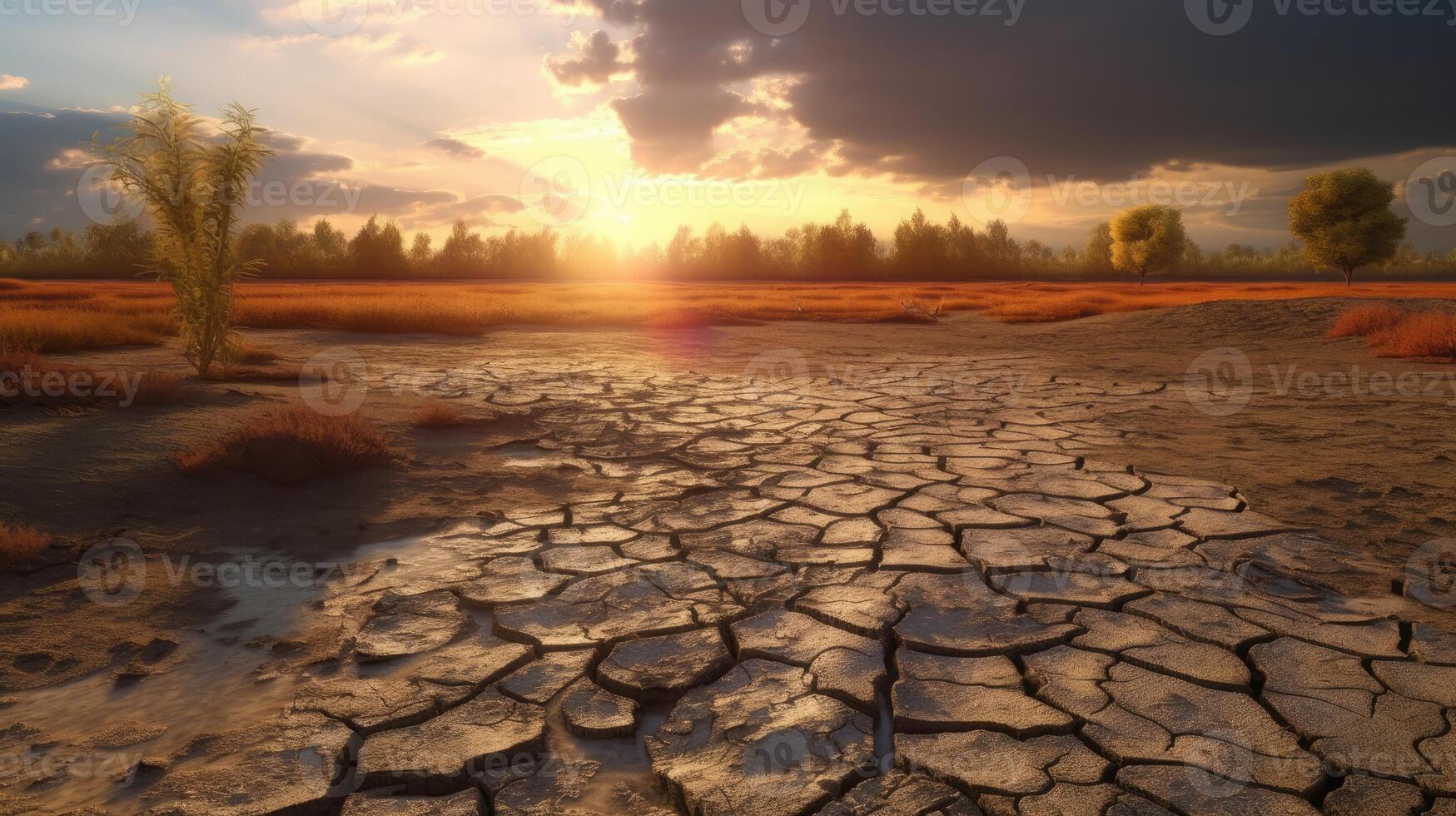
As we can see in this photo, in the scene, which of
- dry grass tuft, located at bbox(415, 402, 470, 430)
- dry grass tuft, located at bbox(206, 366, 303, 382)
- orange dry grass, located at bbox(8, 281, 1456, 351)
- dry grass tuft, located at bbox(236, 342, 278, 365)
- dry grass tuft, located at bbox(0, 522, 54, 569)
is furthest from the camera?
orange dry grass, located at bbox(8, 281, 1456, 351)

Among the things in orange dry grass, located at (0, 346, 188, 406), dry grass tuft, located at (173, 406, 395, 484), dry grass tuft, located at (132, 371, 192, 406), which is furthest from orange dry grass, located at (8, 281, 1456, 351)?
dry grass tuft, located at (173, 406, 395, 484)

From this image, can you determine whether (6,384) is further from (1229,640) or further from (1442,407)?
(1442,407)

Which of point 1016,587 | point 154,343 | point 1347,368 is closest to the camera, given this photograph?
point 1016,587

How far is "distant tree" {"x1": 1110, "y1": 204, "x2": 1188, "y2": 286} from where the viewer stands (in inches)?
1709

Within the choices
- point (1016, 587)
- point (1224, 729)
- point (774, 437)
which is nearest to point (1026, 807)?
point (1224, 729)

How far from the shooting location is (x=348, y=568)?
11.3ft

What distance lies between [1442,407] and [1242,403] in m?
1.43

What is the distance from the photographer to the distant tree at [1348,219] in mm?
30469

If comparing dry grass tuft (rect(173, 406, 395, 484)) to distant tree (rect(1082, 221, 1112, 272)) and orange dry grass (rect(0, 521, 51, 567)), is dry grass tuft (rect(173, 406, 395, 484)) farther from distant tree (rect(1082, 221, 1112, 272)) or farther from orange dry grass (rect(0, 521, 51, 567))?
distant tree (rect(1082, 221, 1112, 272))

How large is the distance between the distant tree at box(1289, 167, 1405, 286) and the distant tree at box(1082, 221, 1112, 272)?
98.2ft

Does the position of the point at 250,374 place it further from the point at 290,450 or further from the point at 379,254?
the point at 379,254

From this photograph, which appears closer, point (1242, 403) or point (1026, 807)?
point (1026, 807)

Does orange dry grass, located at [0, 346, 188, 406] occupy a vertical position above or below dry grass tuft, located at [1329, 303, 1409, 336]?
below

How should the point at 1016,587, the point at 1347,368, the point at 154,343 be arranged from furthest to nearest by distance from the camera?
the point at 154,343 < the point at 1347,368 < the point at 1016,587
